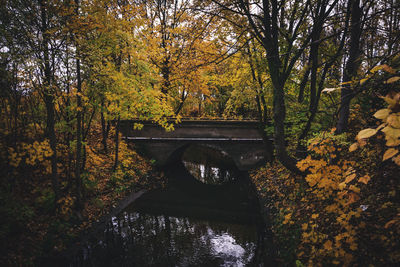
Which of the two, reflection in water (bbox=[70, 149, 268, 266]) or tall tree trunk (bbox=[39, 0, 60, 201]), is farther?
reflection in water (bbox=[70, 149, 268, 266])

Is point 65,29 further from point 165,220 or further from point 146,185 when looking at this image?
point 146,185

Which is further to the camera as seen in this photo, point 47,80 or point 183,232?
point 183,232

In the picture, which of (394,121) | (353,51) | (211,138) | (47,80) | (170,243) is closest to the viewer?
(394,121)

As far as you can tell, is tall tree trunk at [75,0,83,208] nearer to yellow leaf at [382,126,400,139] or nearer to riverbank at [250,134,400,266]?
riverbank at [250,134,400,266]

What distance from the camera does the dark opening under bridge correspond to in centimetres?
1350

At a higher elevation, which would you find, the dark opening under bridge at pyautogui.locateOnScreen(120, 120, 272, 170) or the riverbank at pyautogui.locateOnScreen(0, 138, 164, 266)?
the dark opening under bridge at pyautogui.locateOnScreen(120, 120, 272, 170)

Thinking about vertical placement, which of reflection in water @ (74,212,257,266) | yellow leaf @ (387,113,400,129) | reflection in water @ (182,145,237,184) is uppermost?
yellow leaf @ (387,113,400,129)

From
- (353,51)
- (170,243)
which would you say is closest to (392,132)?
(353,51)

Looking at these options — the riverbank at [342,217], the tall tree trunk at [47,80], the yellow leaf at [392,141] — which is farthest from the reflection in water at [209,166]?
the yellow leaf at [392,141]

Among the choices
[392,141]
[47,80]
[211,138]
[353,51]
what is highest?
[353,51]

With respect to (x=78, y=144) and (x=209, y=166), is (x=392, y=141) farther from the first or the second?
(x=209, y=166)

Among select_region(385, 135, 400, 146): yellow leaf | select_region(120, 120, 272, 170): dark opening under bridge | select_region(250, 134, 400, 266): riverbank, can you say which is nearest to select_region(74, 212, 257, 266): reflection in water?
select_region(250, 134, 400, 266): riverbank

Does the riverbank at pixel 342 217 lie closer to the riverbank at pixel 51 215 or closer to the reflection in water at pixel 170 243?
the reflection in water at pixel 170 243

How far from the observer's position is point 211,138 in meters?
13.7
